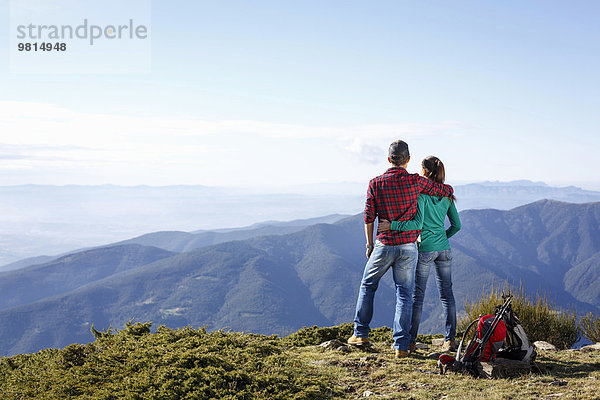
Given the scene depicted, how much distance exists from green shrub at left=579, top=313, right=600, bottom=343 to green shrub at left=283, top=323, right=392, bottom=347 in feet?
12.7

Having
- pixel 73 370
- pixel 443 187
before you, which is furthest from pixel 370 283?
pixel 73 370

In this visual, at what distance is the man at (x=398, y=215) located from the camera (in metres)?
6.14

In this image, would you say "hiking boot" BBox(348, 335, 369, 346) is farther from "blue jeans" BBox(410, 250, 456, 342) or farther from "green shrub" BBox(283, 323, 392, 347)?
"green shrub" BBox(283, 323, 392, 347)

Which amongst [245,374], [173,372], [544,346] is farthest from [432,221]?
[173,372]

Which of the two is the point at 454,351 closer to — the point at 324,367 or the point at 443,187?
the point at 324,367

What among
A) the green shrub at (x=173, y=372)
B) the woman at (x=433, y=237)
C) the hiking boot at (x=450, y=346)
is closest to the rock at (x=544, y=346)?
the hiking boot at (x=450, y=346)

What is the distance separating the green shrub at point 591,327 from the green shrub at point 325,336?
388 cm

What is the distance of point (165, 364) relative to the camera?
17.7ft

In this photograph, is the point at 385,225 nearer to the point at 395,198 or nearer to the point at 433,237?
the point at 395,198

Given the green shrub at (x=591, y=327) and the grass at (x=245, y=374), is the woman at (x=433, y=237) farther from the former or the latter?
the green shrub at (x=591, y=327)

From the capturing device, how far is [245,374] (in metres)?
5.20

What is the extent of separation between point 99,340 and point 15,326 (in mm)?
230394

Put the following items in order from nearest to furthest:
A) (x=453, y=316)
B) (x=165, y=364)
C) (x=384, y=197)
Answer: (x=165, y=364)
(x=384, y=197)
(x=453, y=316)

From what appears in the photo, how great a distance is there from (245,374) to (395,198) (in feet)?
9.56
